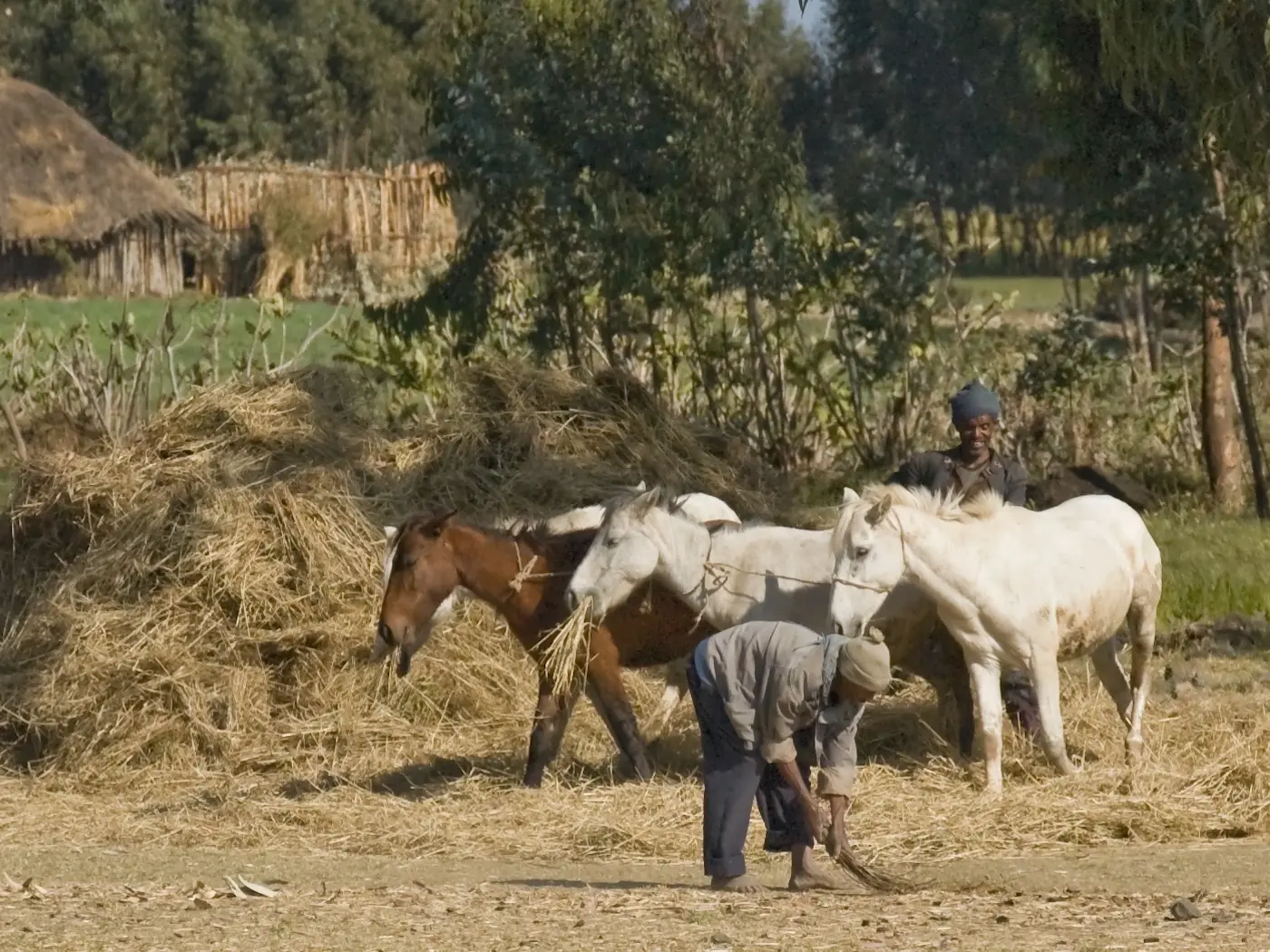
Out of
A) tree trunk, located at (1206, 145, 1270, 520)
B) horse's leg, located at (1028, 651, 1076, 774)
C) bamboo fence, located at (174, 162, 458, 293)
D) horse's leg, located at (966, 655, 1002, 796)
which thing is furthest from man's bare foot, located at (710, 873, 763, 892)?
bamboo fence, located at (174, 162, 458, 293)

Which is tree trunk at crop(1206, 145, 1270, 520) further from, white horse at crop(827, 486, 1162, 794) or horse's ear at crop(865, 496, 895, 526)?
horse's ear at crop(865, 496, 895, 526)

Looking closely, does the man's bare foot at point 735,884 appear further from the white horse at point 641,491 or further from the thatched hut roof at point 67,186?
the thatched hut roof at point 67,186

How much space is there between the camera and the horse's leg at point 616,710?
10852 mm

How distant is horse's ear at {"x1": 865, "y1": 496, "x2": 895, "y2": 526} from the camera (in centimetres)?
994

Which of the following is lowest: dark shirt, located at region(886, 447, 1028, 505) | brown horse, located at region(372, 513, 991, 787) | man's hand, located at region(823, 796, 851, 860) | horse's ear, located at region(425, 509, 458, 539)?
man's hand, located at region(823, 796, 851, 860)

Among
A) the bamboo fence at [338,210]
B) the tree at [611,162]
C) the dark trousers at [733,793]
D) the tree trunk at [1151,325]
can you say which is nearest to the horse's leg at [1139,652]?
the dark trousers at [733,793]

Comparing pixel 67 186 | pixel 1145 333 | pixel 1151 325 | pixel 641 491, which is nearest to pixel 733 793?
pixel 641 491

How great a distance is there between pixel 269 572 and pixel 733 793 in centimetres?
541

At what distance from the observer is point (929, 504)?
10.2m

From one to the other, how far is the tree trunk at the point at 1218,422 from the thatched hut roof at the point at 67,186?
27238 mm

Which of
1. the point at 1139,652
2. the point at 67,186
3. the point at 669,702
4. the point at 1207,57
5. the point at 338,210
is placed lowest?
the point at 669,702

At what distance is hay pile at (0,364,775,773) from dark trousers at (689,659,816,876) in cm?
388

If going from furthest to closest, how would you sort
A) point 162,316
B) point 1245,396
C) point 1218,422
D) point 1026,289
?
1. point 1026,289
2. point 162,316
3. point 1218,422
4. point 1245,396

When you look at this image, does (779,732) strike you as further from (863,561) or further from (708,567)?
(708,567)
